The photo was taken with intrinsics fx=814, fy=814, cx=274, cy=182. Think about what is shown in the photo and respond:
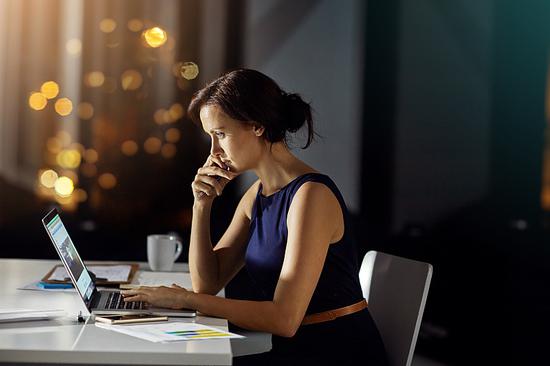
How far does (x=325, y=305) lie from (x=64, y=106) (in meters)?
2.05

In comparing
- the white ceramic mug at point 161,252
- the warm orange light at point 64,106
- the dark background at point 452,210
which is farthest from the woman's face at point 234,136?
the warm orange light at point 64,106

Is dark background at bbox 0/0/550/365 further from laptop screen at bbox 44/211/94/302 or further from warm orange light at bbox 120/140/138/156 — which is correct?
laptop screen at bbox 44/211/94/302

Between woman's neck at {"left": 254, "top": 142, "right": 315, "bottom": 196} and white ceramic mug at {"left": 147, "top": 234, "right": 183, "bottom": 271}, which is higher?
woman's neck at {"left": 254, "top": 142, "right": 315, "bottom": 196}

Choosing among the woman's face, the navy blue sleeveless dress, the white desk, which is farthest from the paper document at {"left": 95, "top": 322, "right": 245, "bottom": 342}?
the woman's face

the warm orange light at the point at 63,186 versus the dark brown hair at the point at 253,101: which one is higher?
the dark brown hair at the point at 253,101

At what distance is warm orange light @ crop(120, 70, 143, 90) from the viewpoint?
358cm

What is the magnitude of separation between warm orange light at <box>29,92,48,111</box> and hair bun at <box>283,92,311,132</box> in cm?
183

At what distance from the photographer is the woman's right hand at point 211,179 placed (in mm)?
2084

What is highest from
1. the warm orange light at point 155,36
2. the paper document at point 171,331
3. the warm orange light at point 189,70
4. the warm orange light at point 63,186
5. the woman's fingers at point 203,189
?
the warm orange light at point 155,36

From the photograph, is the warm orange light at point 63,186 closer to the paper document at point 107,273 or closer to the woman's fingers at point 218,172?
the paper document at point 107,273

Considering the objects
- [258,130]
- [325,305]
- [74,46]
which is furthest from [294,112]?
[74,46]

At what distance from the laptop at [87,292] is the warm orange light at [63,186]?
1661 mm

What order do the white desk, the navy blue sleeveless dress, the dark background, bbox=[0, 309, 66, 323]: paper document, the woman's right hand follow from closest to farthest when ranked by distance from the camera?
the white desk
bbox=[0, 309, 66, 323]: paper document
the navy blue sleeveless dress
the woman's right hand
the dark background

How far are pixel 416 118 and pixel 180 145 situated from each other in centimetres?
110
